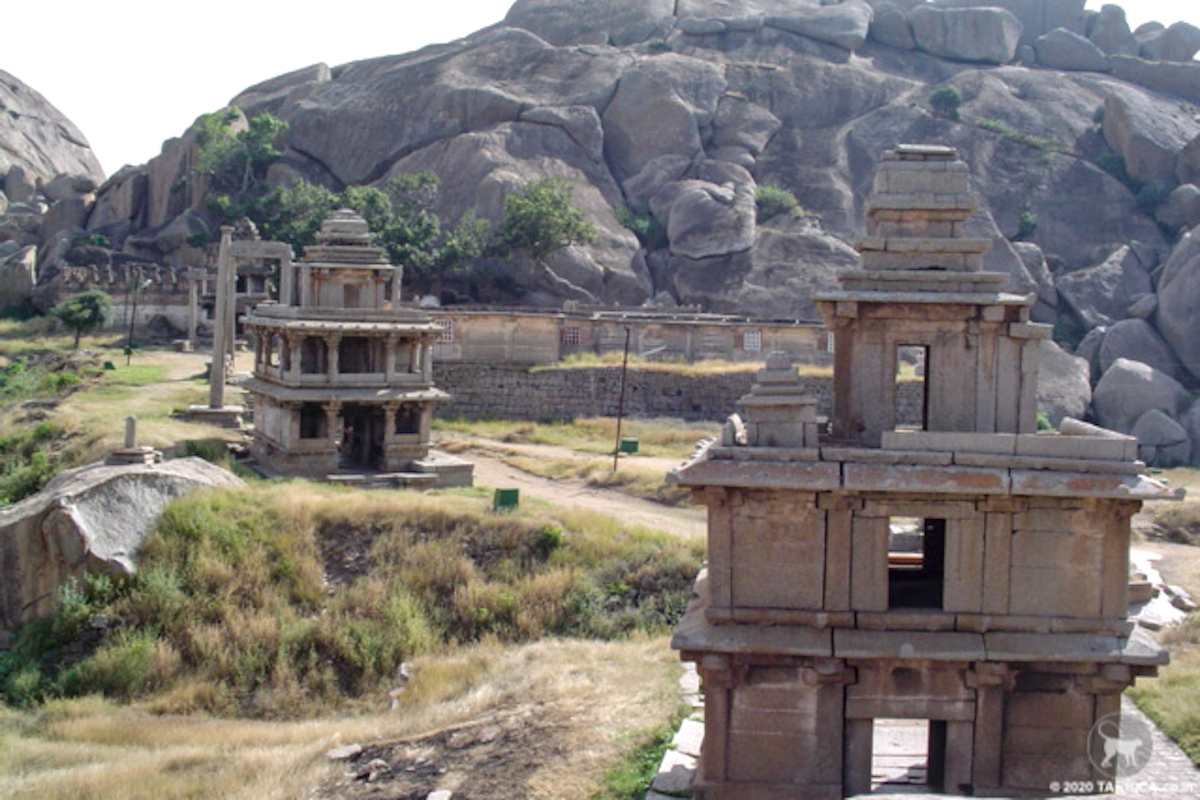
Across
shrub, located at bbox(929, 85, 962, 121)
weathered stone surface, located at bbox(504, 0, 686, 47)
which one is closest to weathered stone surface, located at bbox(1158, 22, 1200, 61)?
shrub, located at bbox(929, 85, 962, 121)

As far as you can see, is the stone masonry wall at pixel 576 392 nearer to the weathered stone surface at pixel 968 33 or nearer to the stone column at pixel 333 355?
the stone column at pixel 333 355

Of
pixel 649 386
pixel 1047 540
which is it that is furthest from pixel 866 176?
pixel 1047 540

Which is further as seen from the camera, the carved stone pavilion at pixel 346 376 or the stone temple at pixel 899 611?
the carved stone pavilion at pixel 346 376

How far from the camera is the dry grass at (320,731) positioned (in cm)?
1476

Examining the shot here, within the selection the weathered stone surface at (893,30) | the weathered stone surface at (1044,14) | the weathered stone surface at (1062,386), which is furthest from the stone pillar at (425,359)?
the weathered stone surface at (1044,14)

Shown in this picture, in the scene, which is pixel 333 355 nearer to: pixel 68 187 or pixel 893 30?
pixel 68 187

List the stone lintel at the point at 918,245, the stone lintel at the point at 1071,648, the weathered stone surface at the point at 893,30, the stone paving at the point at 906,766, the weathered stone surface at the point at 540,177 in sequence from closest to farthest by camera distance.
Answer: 1. the stone lintel at the point at 1071,648
2. the stone paving at the point at 906,766
3. the stone lintel at the point at 918,245
4. the weathered stone surface at the point at 540,177
5. the weathered stone surface at the point at 893,30

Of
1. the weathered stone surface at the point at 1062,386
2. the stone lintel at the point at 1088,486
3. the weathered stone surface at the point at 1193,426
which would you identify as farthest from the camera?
the weathered stone surface at the point at 1062,386

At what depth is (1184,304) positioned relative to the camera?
51906 millimetres

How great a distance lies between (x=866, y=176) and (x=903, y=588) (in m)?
57.4

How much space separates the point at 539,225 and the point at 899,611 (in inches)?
1650

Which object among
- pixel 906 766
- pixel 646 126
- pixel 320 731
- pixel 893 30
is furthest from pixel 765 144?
pixel 906 766

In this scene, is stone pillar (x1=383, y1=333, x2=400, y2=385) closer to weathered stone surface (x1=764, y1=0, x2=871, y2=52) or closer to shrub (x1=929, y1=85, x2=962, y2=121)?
shrub (x1=929, y1=85, x2=962, y2=121)

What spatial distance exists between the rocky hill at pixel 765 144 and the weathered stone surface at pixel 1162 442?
2.58 m
